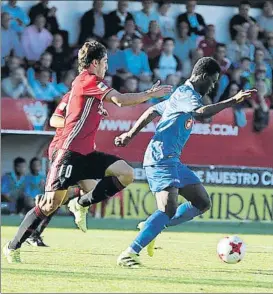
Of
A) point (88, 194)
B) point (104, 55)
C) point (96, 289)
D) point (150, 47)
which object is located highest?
point (150, 47)

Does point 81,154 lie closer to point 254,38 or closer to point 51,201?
point 51,201

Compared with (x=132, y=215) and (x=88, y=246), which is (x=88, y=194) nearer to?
(x=88, y=246)

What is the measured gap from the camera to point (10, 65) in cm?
1767

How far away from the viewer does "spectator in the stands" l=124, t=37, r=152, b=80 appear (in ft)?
60.4

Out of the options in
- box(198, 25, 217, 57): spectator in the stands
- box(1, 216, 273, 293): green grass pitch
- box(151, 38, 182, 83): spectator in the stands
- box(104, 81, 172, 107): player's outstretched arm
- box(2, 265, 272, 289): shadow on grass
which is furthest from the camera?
box(198, 25, 217, 57): spectator in the stands

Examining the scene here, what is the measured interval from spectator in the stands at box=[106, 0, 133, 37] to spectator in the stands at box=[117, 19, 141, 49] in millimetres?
110

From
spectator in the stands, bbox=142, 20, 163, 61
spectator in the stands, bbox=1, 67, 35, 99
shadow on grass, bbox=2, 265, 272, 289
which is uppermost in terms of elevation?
spectator in the stands, bbox=142, 20, 163, 61

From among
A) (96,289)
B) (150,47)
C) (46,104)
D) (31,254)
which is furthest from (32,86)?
(96,289)

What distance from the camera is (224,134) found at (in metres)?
18.0

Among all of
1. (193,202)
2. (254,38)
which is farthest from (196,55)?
(193,202)

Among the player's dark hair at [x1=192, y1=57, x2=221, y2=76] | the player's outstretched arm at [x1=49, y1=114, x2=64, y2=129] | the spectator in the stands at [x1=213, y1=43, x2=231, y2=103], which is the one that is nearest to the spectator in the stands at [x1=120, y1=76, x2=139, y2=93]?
the spectator in the stands at [x1=213, y1=43, x2=231, y2=103]

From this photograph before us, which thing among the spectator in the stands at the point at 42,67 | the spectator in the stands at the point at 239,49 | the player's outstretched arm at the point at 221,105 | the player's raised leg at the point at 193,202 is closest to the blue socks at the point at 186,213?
the player's raised leg at the point at 193,202

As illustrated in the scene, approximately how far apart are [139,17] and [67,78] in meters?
2.35

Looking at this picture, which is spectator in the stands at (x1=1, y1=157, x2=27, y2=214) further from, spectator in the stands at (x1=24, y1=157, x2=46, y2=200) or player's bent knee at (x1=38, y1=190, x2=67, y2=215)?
player's bent knee at (x1=38, y1=190, x2=67, y2=215)
